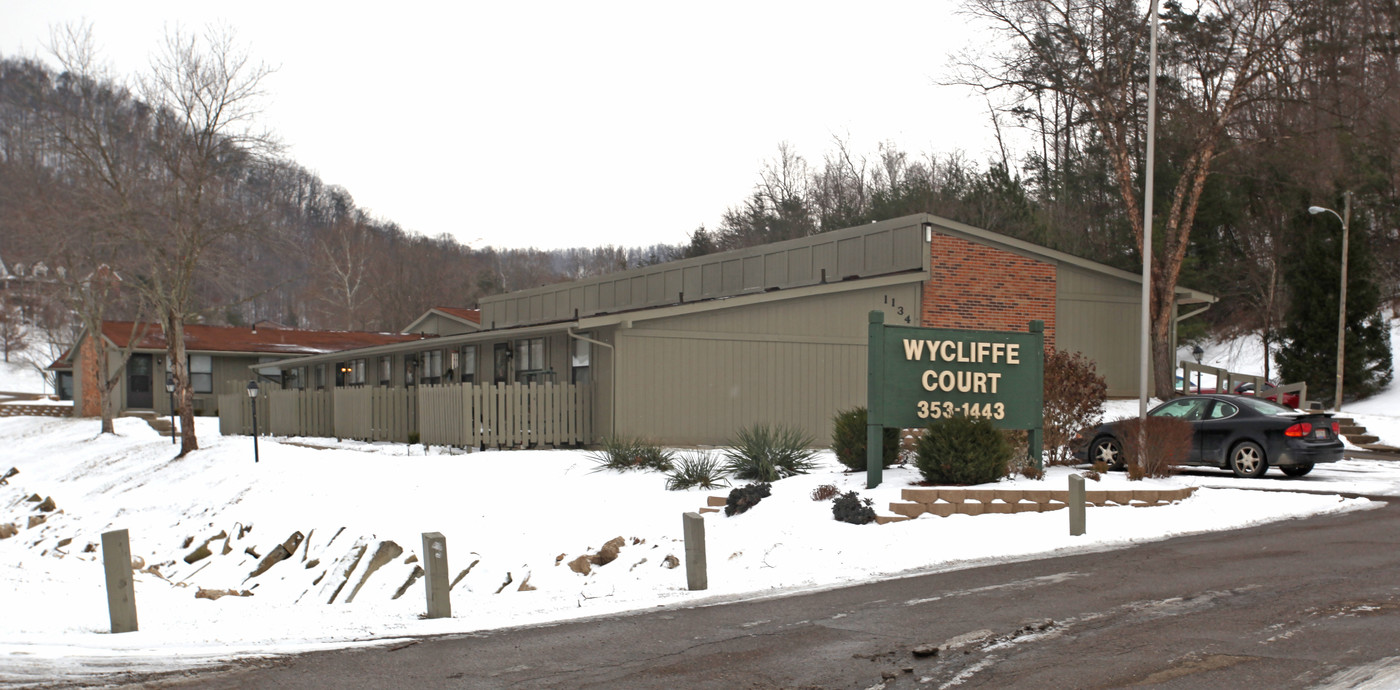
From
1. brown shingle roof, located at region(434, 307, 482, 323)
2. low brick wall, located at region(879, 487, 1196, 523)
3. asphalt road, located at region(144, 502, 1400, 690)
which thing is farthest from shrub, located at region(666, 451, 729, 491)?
brown shingle roof, located at region(434, 307, 482, 323)

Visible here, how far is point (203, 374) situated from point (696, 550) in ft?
131

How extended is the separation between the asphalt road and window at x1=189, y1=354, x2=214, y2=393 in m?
40.5

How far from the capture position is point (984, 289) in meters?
26.0

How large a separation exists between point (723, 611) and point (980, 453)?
573 cm

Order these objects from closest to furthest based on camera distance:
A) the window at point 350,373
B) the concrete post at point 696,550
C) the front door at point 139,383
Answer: the concrete post at point 696,550 → the window at point 350,373 → the front door at point 139,383

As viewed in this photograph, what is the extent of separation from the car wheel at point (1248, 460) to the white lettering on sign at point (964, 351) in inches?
222

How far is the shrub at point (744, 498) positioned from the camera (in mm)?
13414

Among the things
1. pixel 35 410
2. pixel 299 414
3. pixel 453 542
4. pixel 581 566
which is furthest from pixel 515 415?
pixel 35 410

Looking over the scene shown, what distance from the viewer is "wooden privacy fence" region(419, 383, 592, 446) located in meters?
20.9

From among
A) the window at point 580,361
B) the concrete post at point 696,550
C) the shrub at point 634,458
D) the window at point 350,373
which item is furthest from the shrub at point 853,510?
the window at point 350,373

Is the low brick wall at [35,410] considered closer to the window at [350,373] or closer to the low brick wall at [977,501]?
the window at [350,373]

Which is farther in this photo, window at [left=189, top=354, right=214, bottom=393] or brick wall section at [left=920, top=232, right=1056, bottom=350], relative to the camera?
window at [left=189, top=354, right=214, bottom=393]

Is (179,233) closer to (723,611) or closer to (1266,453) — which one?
(723,611)

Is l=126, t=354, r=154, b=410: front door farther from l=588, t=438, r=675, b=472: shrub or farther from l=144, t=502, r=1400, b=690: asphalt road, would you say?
l=144, t=502, r=1400, b=690: asphalt road
